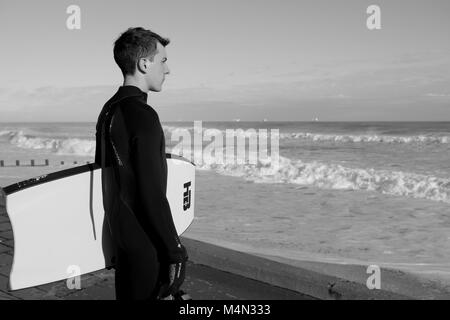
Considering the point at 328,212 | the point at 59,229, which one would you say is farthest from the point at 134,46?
the point at 328,212

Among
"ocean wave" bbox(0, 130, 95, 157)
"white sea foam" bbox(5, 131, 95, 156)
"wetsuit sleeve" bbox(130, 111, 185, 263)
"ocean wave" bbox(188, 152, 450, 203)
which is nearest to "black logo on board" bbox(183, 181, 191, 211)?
"wetsuit sleeve" bbox(130, 111, 185, 263)

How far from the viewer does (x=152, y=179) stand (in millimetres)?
1511

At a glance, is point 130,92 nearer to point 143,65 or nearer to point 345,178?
point 143,65

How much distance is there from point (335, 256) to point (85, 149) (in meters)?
22.5

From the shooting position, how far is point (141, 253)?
165 centimetres

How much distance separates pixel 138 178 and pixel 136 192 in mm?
87

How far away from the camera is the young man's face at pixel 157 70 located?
1697 millimetres

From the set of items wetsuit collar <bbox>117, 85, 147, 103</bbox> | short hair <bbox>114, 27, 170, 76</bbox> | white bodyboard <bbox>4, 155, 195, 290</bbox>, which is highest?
short hair <bbox>114, 27, 170, 76</bbox>

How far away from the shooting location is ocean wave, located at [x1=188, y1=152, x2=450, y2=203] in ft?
38.0

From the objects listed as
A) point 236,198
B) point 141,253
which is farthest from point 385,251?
point 141,253

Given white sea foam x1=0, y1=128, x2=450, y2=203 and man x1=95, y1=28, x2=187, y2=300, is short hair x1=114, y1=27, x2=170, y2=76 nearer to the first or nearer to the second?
man x1=95, y1=28, x2=187, y2=300

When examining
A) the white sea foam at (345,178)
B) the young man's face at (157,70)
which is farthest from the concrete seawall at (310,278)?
the white sea foam at (345,178)

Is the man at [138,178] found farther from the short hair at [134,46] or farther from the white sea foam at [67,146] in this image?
the white sea foam at [67,146]
